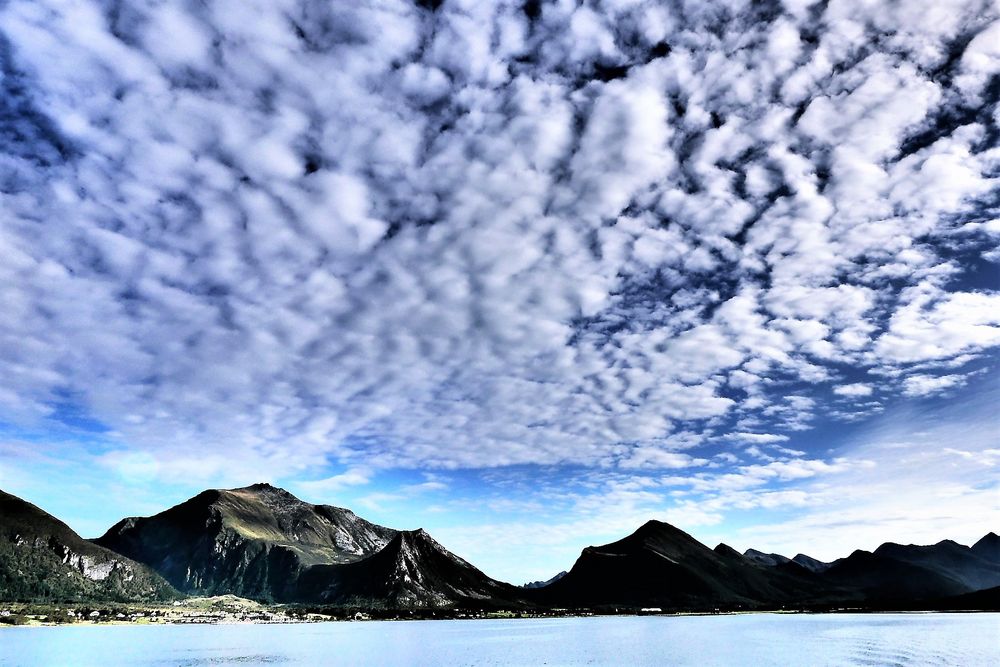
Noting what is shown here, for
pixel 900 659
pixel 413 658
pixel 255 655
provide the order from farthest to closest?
pixel 255 655
pixel 413 658
pixel 900 659

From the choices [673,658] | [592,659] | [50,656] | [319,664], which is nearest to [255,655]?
[319,664]

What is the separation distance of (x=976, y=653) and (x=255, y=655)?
608 ft

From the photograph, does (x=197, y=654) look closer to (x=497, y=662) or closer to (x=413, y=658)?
(x=413, y=658)

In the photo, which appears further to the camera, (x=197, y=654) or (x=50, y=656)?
(x=197, y=654)

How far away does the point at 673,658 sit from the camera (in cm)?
15450

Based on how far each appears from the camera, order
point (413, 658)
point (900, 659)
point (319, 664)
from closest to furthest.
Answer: point (900, 659)
point (319, 664)
point (413, 658)

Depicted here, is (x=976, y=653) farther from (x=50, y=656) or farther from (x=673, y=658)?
(x=50, y=656)

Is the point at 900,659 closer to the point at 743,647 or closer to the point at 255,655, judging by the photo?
the point at 743,647

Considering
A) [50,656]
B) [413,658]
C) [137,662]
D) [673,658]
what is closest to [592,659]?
[673,658]

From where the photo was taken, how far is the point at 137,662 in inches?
6181

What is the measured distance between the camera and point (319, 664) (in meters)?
149

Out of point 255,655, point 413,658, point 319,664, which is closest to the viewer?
point 319,664

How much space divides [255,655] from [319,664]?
142 feet

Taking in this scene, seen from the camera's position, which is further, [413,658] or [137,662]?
[413,658]
